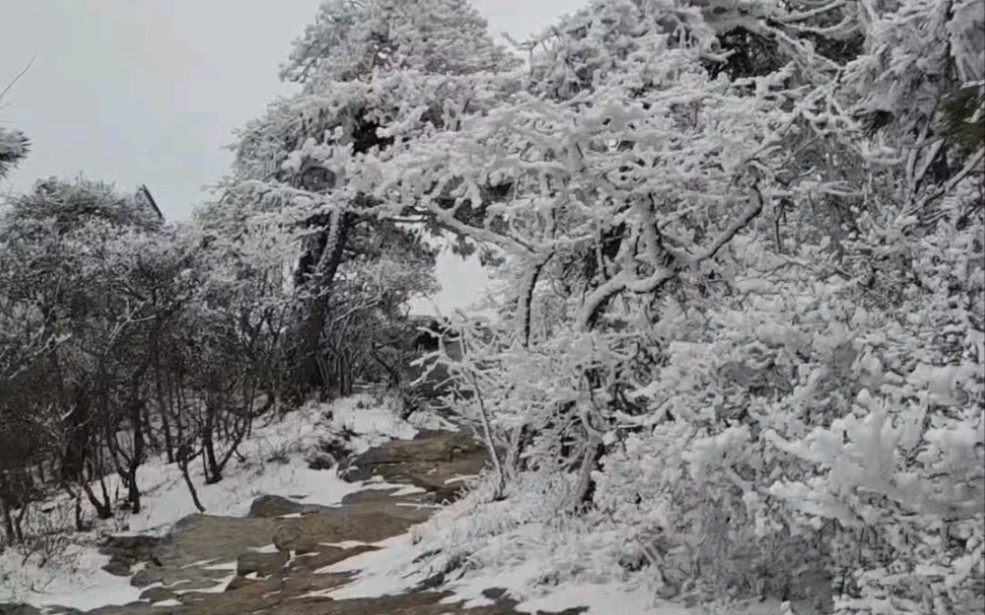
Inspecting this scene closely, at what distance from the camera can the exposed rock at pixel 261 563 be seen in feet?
27.3

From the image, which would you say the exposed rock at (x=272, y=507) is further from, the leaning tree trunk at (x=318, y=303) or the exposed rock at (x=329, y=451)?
the leaning tree trunk at (x=318, y=303)

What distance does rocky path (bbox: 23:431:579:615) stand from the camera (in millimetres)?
6801

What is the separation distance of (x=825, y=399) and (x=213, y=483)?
954 cm

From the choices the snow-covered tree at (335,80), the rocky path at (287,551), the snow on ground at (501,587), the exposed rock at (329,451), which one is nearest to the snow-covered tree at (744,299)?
the snow on ground at (501,587)

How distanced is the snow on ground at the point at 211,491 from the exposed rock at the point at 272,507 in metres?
0.16

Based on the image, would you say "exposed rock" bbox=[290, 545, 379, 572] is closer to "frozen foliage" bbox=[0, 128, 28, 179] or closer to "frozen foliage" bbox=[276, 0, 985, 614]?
"frozen foliage" bbox=[276, 0, 985, 614]

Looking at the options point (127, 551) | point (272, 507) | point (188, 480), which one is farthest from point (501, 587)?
point (188, 480)

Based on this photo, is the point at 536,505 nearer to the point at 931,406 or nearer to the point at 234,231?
the point at 931,406

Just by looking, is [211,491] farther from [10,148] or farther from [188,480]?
[10,148]

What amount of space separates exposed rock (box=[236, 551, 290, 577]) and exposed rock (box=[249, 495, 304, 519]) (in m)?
1.77

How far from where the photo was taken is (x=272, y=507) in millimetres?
10883

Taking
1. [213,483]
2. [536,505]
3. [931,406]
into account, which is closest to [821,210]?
[536,505]

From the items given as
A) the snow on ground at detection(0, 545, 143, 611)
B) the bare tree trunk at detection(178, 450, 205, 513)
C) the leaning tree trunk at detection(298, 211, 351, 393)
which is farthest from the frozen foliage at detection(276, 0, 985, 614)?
the leaning tree trunk at detection(298, 211, 351, 393)

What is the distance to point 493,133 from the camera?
546cm
